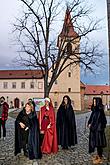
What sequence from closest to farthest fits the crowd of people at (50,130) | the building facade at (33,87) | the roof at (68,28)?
the crowd of people at (50,130)
the roof at (68,28)
the building facade at (33,87)

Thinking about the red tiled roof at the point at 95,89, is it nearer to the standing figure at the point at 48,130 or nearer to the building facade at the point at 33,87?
the building facade at the point at 33,87

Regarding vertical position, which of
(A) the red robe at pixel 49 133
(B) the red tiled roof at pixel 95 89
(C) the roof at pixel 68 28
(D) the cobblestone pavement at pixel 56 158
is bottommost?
(D) the cobblestone pavement at pixel 56 158

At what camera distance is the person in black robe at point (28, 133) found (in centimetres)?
887

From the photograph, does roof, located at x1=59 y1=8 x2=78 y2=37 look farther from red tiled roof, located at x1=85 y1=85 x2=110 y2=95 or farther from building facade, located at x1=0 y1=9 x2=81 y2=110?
red tiled roof, located at x1=85 y1=85 x2=110 y2=95

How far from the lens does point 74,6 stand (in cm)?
2719


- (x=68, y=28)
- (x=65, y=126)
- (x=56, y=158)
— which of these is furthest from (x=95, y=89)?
(x=56, y=158)

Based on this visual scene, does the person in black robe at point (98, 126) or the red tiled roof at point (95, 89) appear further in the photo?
the red tiled roof at point (95, 89)

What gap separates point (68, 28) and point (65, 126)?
59.7 feet

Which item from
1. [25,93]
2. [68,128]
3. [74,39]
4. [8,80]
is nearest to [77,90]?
[25,93]

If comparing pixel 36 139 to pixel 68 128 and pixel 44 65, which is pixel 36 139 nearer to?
pixel 68 128

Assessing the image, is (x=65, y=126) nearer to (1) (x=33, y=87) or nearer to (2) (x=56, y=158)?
(2) (x=56, y=158)

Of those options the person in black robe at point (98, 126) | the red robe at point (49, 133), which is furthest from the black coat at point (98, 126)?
the red robe at point (49, 133)

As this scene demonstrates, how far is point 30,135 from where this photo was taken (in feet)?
29.3

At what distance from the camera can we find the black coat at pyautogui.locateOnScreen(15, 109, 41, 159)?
8859 millimetres
